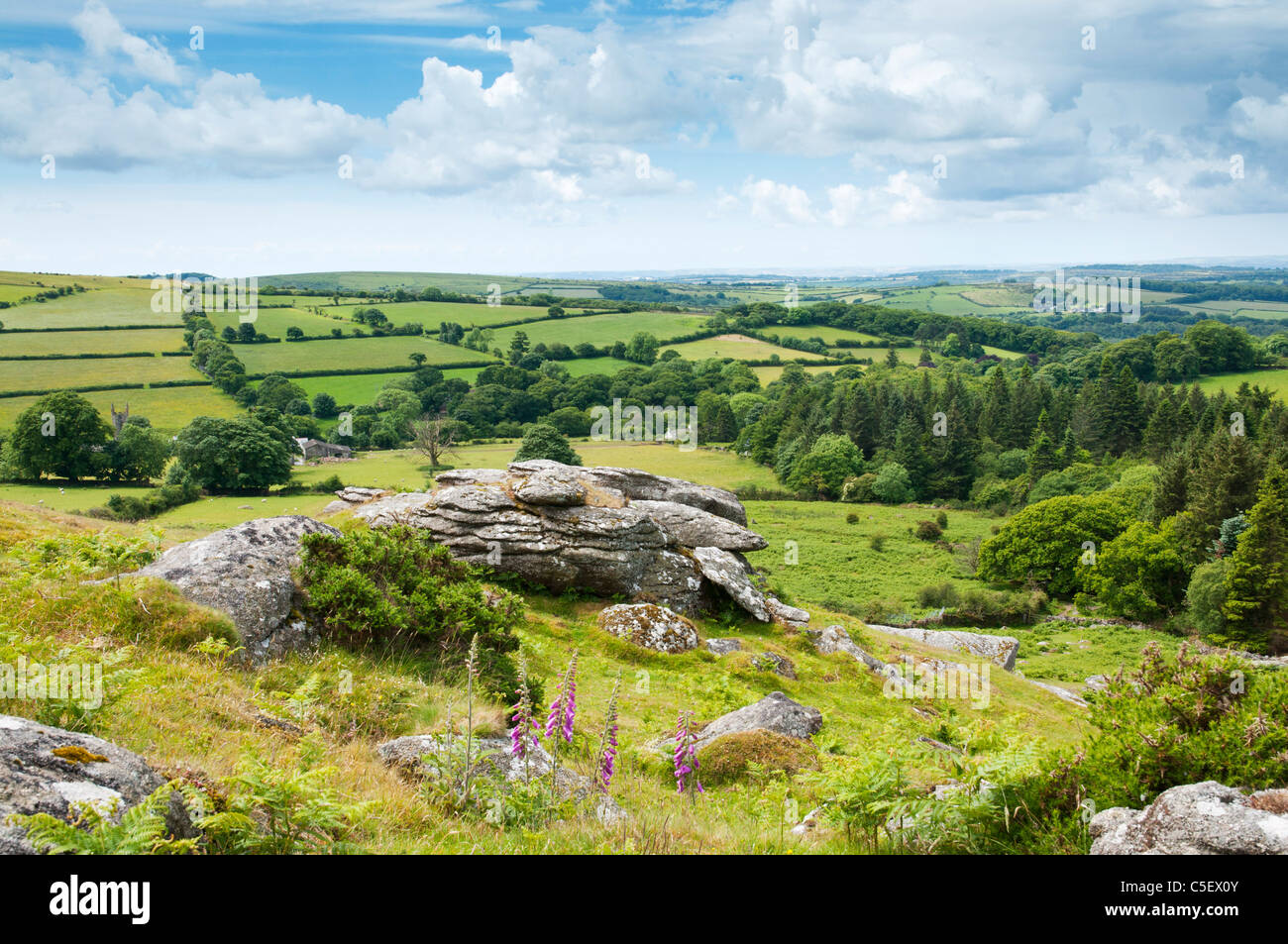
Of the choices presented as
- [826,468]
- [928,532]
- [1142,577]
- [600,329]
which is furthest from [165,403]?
[1142,577]

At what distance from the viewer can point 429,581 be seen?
14141 millimetres

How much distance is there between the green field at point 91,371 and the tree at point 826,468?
88601mm

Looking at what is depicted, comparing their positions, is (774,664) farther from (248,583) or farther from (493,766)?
(493,766)

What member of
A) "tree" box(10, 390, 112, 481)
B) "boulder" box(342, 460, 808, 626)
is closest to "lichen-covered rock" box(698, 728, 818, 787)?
"boulder" box(342, 460, 808, 626)

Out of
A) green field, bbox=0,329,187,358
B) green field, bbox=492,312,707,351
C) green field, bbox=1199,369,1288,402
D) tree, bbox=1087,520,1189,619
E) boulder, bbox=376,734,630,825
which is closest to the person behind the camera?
boulder, bbox=376,734,630,825

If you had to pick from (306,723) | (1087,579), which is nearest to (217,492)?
(306,723)

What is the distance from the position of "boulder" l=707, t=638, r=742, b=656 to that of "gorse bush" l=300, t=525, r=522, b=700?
898 centimetres

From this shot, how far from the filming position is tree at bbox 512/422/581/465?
270 ft

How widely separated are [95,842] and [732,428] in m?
126

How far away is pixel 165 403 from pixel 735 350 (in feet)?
375

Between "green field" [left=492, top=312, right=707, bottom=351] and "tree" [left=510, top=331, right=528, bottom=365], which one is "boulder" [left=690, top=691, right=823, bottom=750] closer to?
"tree" [left=510, top=331, right=528, bottom=365]

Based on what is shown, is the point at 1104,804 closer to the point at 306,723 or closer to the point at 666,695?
the point at 306,723

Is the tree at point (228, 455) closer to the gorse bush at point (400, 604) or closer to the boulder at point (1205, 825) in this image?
the gorse bush at point (400, 604)
